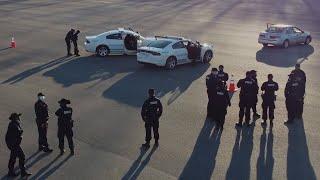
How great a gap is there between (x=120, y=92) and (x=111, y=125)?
3993 mm

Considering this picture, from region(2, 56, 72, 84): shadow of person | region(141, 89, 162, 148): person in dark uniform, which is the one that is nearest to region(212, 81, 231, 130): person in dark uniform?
region(141, 89, 162, 148): person in dark uniform

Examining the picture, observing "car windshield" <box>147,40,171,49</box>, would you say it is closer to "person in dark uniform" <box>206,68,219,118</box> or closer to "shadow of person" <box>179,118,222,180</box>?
"person in dark uniform" <box>206,68,219,118</box>

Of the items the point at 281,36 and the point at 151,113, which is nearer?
the point at 151,113

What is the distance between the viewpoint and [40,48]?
2864 cm

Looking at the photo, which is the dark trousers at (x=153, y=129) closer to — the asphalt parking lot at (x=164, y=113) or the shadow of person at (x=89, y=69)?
the asphalt parking lot at (x=164, y=113)

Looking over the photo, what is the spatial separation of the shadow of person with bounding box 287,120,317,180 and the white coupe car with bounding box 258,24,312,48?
14827 mm

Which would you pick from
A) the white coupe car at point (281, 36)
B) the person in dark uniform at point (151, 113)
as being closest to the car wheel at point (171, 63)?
the white coupe car at point (281, 36)

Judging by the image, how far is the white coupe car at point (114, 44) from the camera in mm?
26328

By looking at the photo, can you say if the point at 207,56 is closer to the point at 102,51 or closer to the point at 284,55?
the point at 284,55

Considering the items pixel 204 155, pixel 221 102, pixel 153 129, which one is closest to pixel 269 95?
pixel 221 102

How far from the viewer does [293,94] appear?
15.3 m

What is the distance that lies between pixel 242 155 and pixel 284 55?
51.2 feet

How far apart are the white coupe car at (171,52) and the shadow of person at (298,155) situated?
8930 mm

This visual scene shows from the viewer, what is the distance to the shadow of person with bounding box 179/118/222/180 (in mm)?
11664
